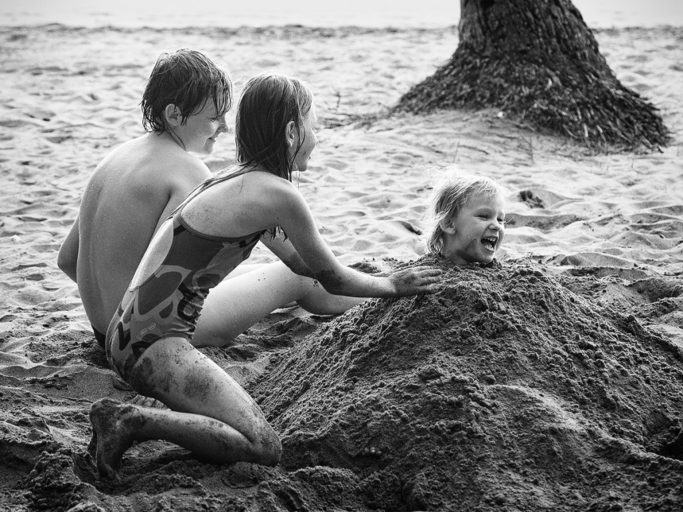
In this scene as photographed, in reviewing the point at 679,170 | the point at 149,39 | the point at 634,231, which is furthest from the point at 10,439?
the point at 149,39

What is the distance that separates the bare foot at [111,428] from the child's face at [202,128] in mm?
1235

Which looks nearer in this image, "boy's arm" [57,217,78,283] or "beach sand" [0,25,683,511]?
"beach sand" [0,25,683,511]

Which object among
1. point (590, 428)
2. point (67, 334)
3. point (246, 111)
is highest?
point (246, 111)

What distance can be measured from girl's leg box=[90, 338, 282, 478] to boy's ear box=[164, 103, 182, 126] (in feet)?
3.39

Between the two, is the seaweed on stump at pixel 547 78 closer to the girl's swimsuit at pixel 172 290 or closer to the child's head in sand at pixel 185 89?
the child's head in sand at pixel 185 89

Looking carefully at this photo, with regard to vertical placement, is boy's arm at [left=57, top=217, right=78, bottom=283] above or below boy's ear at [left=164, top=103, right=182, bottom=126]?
below

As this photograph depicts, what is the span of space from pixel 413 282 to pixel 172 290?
0.79 meters

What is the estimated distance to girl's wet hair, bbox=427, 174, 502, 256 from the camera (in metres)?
3.06

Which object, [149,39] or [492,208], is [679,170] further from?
[149,39]

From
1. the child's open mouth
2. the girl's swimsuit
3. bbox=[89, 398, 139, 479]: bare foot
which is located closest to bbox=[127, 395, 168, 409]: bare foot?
the girl's swimsuit

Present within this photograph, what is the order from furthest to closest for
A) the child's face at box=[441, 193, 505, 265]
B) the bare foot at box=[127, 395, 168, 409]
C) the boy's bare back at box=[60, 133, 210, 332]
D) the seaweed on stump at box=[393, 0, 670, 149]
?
the seaweed on stump at box=[393, 0, 670, 149] → the boy's bare back at box=[60, 133, 210, 332] → the bare foot at box=[127, 395, 168, 409] → the child's face at box=[441, 193, 505, 265]

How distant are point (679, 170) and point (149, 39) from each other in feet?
22.5

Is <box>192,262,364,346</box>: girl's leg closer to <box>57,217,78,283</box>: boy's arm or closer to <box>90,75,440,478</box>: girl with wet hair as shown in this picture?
<box>57,217,78,283</box>: boy's arm

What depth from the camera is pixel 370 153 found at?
6445 mm
